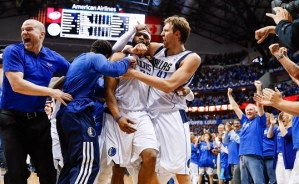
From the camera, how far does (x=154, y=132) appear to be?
430 cm

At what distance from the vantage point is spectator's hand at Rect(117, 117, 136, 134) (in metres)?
4.03

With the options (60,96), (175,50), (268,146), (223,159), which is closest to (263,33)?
(175,50)

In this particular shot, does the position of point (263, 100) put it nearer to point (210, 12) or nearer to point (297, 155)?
point (297, 155)

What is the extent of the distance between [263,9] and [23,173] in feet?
88.7

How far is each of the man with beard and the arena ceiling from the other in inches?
793

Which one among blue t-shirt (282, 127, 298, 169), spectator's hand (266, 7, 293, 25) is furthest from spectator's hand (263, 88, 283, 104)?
blue t-shirt (282, 127, 298, 169)

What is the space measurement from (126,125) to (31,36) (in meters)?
1.26

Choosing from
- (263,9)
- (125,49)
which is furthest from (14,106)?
(263,9)

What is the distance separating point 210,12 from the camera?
30031mm

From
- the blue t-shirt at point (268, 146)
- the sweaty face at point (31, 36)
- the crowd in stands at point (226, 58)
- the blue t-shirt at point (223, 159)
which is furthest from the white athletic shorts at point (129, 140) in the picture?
the crowd in stands at point (226, 58)

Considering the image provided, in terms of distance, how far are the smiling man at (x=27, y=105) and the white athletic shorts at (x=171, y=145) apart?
3.58 ft

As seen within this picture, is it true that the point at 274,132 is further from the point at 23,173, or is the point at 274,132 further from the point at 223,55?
the point at 223,55

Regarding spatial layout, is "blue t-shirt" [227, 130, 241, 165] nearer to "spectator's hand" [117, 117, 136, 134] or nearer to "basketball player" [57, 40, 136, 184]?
"spectator's hand" [117, 117, 136, 134]

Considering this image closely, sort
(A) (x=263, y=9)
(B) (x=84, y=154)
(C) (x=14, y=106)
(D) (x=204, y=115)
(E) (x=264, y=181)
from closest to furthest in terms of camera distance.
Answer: (B) (x=84, y=154)
(C) (x=14, y=106)
(E) (x=264, y=181)
(A) (x=263, y=9)
(D) (x=204, y=115)
